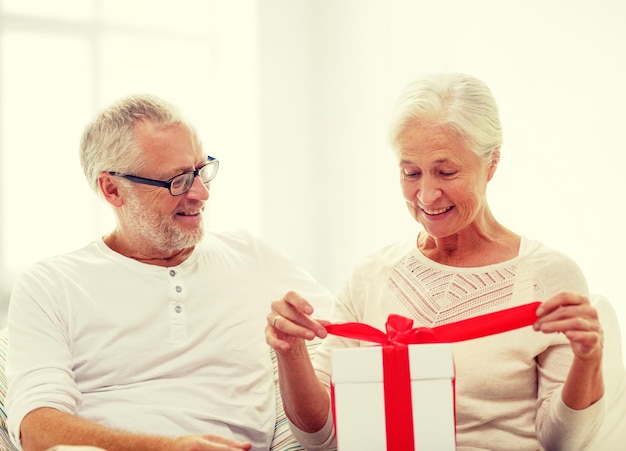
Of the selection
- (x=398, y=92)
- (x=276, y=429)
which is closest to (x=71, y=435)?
(x=276, y=429)

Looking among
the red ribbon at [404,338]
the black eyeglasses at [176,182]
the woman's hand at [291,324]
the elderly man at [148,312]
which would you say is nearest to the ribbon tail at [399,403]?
the red ribbon at [404,338]

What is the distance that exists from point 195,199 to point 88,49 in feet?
8.06

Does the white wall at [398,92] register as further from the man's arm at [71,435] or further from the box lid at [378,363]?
the man's arm at [71,435]

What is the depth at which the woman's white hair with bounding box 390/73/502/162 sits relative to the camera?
1.73 meters

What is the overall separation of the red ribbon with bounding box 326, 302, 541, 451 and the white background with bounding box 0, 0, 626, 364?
1.62 meters

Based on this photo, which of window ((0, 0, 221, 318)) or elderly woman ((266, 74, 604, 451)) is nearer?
elderly woman ((266, 74, 604, 451))

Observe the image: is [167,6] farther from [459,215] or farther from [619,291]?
[459,215]

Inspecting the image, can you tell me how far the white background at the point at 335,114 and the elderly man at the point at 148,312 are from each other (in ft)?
2.81

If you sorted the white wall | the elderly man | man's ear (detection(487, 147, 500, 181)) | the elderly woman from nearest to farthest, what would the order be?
the elderly woman → man's ear (detection(487, 147, 500, 181)) → the elderly man → the white wall

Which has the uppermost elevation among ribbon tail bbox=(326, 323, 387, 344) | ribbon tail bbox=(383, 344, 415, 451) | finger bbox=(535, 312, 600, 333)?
finger bbox=(535, 312, 600, 333)

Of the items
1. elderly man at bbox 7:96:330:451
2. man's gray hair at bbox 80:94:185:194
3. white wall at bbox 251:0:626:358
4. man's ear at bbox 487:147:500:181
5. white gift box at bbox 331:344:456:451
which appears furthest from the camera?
white wall at bbox 251:0:626:358

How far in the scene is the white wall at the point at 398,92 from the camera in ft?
9.72

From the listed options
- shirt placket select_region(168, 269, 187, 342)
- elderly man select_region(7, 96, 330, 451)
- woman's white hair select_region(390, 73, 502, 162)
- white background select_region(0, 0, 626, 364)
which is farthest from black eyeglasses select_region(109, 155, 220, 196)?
white background select_region(0, 0, 626, 364)

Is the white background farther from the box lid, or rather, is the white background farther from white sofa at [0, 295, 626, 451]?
the box lid
